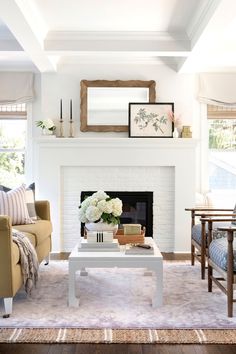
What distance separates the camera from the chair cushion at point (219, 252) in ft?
10.8

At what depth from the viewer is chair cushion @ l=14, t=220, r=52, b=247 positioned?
425 centimetres

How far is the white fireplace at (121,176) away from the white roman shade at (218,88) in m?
Answer: 0.74

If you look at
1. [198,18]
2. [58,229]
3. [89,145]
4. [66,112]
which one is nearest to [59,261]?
[58,229]

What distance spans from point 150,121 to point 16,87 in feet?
6.24

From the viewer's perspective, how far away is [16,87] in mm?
6141

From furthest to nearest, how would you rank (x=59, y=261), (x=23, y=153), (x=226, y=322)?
1. (x=23, y=153)
2. (x=59, y=261)
3. (x=226, y=322)

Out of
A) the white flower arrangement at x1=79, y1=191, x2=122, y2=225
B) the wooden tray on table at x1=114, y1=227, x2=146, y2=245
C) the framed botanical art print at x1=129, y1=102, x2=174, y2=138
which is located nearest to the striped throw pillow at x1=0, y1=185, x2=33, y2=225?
the white flower arrangement at x1=79, y1=191, x2=122, y2=225

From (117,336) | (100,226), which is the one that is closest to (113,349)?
(117,336)

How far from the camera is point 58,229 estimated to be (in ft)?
19.1

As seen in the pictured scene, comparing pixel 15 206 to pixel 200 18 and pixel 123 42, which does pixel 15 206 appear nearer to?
pixel 123 42

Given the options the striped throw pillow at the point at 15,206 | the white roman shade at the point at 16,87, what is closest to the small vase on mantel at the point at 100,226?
the striped throw pillow at the point at 15,206

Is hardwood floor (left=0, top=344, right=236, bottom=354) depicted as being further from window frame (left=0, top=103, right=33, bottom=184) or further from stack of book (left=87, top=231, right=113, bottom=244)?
window frame (left=0, top=103, right=33, bottom=184)

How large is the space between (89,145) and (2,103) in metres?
1.38

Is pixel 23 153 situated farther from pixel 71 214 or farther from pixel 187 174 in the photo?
pixel 187 174
